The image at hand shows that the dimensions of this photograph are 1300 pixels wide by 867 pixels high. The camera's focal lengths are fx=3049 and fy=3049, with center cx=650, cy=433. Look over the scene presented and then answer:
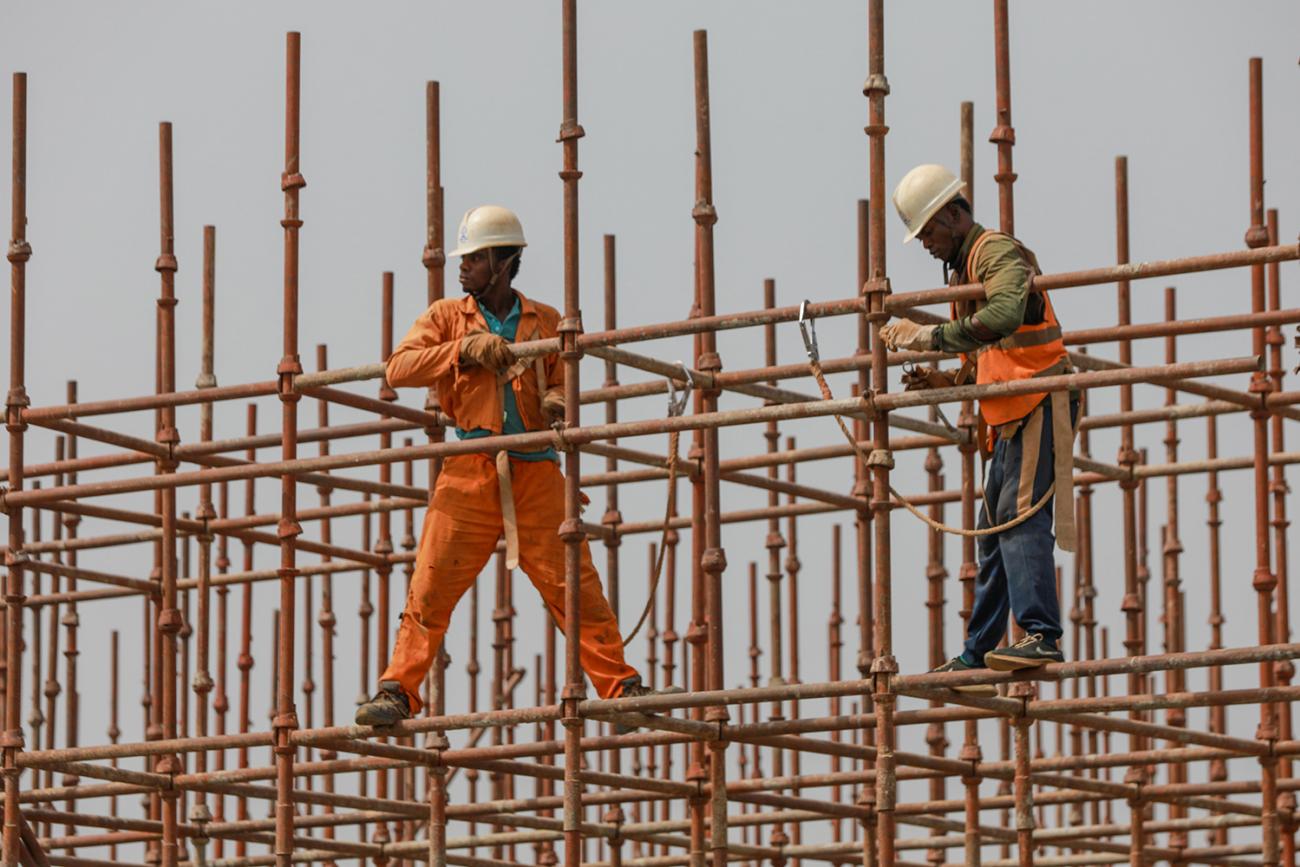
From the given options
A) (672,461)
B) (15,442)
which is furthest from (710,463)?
(15,442)

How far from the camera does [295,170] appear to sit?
16094 mm

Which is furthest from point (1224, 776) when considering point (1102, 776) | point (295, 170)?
point (295, 170)

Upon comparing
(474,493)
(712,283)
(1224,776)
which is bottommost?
(1224,776)

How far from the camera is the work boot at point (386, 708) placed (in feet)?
49.4

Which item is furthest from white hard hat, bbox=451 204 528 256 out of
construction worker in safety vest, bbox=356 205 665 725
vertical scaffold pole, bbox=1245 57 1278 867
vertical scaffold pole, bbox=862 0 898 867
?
vertical scaffold pole, bbox=1245 57 1278 867

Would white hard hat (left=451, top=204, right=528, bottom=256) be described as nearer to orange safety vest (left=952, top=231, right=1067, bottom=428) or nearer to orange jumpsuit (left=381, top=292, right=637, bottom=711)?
orange jumpsuit (left=381, top=292, right=637, bottom=711)

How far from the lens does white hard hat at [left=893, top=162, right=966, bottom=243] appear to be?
14352 millimetres

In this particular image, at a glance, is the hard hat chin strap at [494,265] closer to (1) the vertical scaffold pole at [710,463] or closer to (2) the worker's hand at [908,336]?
(1) the vertical scaffold pole at [710,463]

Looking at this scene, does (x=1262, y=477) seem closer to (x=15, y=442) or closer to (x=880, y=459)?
(x=880, y=459)

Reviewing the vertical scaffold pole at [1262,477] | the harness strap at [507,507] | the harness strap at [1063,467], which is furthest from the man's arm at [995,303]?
the vertical scaffold pole at [1262,477]

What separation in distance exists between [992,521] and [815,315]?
1331mm

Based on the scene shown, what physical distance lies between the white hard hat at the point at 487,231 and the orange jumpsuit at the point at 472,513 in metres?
0.28

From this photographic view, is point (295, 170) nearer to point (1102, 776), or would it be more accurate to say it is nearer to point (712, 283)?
point (712, 283)

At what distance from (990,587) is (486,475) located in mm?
2706
